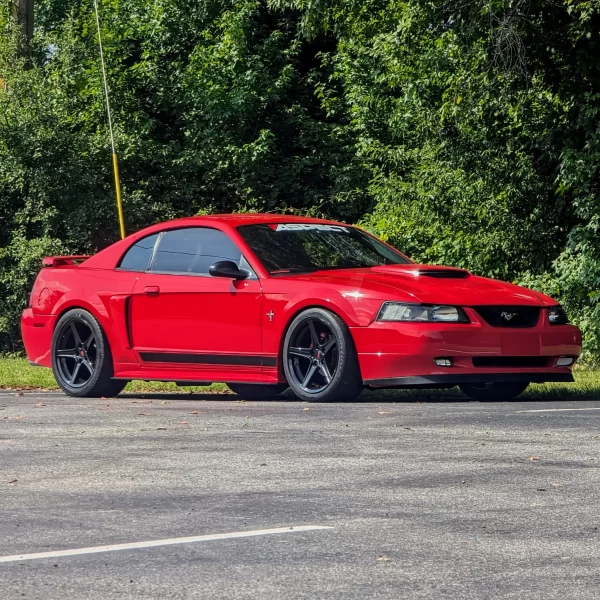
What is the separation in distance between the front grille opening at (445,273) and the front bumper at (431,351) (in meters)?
0.72

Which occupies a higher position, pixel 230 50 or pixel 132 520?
pixel 230 50

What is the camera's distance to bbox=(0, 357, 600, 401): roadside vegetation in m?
12.5

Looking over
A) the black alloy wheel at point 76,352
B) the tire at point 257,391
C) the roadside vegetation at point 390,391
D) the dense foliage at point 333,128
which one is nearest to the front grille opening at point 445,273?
the roadside vegetation at point 390,391

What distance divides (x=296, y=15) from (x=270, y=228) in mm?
18575

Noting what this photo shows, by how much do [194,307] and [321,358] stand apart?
132 centimetres

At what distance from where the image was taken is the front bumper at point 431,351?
36.5 feet

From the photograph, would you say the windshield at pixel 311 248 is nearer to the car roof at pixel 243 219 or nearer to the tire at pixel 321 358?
the car roof at pixel 243 219

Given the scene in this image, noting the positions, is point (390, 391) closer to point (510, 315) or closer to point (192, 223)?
point (510, 315)

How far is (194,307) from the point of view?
12273mm

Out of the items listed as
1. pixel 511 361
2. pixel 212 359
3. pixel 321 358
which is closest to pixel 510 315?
pixel 511 361

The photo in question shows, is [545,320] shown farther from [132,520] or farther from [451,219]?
[451,219]

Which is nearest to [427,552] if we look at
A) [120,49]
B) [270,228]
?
[270,228]

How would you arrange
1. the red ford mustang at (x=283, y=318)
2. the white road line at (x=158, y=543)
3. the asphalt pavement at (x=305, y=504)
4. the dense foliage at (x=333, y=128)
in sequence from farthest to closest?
the dense foliage at (x=333, y=128) < the red ford mustang at (x=283, y=318) < the white road line at (x=158, y=543) < the asphalt pavement at (x=305, y=504)

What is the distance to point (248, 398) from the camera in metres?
13.0
